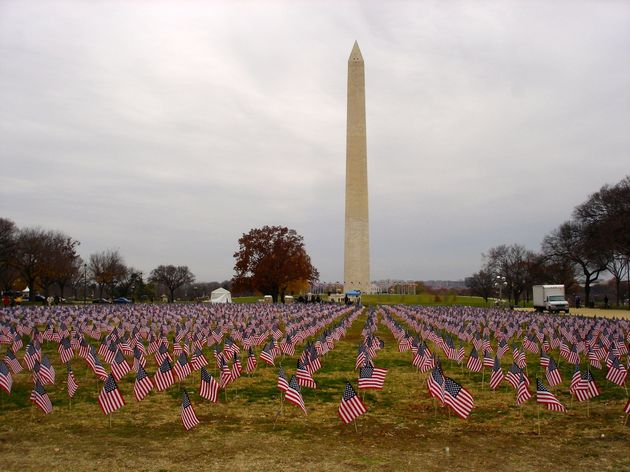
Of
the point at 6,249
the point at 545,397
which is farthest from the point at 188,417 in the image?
the point at 6,249

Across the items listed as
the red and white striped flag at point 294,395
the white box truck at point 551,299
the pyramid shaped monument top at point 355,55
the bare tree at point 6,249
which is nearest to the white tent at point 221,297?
the bare tree at point 6,249

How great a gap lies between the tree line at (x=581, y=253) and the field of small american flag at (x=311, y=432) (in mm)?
41584

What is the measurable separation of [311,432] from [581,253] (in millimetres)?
60655

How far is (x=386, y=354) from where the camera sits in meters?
21.3

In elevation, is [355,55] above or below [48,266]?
above

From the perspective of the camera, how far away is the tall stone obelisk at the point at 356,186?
6128cm

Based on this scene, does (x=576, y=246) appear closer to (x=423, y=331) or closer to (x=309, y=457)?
(x=423, y=331)

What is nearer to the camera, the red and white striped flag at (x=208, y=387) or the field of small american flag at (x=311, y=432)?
the field of small american flag at (x=311, y=432)

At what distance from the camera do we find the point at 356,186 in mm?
62438

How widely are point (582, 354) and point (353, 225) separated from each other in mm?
42560

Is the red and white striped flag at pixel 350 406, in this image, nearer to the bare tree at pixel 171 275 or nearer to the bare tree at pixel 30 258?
the bare tree at pixel 30 258

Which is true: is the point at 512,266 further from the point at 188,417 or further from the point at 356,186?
the point at 188,417

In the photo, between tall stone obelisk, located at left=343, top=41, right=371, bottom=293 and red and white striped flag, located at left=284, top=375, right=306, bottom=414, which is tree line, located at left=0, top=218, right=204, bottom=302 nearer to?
tall stone obelisk, located at left=343, top=41, right=371, bottom=293

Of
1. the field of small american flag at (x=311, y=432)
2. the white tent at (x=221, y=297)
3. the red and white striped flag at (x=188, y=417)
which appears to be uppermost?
the white tent at (x=221, y=297)
